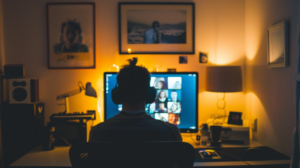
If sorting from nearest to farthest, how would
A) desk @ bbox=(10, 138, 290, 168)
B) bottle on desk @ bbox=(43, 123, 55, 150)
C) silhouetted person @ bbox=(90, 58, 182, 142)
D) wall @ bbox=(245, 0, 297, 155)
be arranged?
silhouetted person @ bbox=(90, 58, 182, 142)
desk @ bbox=(10, 138, 290, 168)
wall @ bbox=(245, 0, 297, 155)
bottle on desk @ bbox=(43, 123, 55, 150)

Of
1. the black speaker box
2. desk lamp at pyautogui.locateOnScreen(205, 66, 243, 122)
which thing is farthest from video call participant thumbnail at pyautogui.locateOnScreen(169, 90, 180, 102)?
the black speaker box

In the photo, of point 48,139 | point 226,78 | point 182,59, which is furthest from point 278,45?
point 48,139

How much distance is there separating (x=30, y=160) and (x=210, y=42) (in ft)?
6.37

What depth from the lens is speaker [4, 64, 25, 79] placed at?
1.91 m

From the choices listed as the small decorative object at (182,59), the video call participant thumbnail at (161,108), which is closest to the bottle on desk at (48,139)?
the video call participant thumbnail at (161,108)

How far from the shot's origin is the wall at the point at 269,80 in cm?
149

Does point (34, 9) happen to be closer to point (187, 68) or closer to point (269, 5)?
point (187, 68)

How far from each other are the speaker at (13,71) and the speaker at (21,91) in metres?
0.07

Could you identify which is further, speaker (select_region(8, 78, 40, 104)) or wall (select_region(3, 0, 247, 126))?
wall (select_region(3, 0, 247, 126))

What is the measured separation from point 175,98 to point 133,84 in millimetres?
825

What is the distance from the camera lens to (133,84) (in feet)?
3.35

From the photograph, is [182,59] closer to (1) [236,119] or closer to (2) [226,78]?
(2) [226,78]

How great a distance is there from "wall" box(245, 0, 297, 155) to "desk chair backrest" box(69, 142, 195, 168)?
100 centimetres

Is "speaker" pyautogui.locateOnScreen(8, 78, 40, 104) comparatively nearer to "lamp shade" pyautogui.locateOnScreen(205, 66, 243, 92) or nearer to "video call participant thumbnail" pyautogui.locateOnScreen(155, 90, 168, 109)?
"video call participant thumbnail" pyautogui.locateOnScreen(155, 90, 168, 109)
